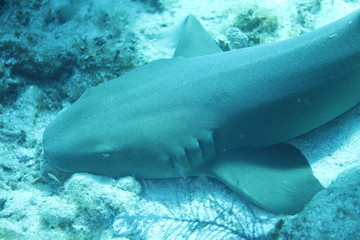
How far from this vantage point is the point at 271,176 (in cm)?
292

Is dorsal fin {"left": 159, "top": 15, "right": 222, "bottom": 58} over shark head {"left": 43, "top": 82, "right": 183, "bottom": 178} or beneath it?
over

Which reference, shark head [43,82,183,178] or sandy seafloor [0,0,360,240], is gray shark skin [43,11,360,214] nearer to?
shark head [43,82,183,178]

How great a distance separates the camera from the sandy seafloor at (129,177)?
2453 millimetres

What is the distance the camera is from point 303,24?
14.5 feet

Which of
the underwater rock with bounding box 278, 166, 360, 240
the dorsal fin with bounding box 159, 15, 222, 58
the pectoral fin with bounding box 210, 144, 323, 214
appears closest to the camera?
the underwater rock with bounding box 278, 166, 360, 240

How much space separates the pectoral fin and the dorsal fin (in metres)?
1.65

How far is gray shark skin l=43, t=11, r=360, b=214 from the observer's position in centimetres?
277

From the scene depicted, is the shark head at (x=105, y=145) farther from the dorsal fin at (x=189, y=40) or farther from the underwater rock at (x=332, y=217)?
the dorsal fin at (x=189, y=40)

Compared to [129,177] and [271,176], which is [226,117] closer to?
[271,176]

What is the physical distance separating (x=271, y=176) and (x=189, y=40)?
2.22 meters

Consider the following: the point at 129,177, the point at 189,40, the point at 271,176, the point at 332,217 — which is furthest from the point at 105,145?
the point at 189,40

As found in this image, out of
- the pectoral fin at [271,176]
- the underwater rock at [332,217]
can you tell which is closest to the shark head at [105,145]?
the pectoral fin at [271,176]

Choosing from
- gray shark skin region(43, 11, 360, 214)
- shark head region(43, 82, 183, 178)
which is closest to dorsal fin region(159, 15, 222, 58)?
gray shark skin region(43, 11, 360, 214)

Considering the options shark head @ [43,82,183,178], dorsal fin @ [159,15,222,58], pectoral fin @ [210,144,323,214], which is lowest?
pectoral fin @ [210,144,323,214]
